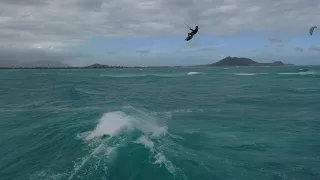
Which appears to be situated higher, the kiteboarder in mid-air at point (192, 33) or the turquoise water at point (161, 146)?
the kiteboarder in mid-air at point (192, 33)

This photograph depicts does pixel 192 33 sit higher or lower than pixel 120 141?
higher

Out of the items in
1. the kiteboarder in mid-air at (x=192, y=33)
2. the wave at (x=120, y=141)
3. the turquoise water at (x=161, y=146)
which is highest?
the kiteboarder in mid-air at (x=192, y=33)

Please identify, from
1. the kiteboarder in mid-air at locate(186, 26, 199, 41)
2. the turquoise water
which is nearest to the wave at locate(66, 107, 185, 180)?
the turquoise water

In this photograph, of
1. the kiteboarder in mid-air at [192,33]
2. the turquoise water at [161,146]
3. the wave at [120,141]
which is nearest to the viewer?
the kiteboarder in mid-air at [192,33]

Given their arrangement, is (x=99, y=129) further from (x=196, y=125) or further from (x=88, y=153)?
(x=196, y=125)

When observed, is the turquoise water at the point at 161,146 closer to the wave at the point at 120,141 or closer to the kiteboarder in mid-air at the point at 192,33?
the wave at the point at 120,141

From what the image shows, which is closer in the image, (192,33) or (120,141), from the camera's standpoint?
(192,33)

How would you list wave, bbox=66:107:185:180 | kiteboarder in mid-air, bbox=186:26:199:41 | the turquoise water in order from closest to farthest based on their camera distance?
1. kiteboarder in mid-air, bbox=186:26:199:41
2. the turquoise water
3. wave, bbox=66:107:185:180

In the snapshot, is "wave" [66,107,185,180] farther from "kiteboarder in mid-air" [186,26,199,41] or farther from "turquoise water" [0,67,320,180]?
"kiteboarder in mid-air" [186,26,199,41]

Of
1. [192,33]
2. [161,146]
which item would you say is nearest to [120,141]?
[161,146]

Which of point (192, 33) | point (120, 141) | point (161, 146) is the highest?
point (192, 33)

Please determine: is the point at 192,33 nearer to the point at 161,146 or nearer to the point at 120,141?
the point at 161,146

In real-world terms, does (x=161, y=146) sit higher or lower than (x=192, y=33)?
lower

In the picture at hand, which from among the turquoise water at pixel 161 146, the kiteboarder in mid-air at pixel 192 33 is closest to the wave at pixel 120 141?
the turquoise water at pixel 161 146
